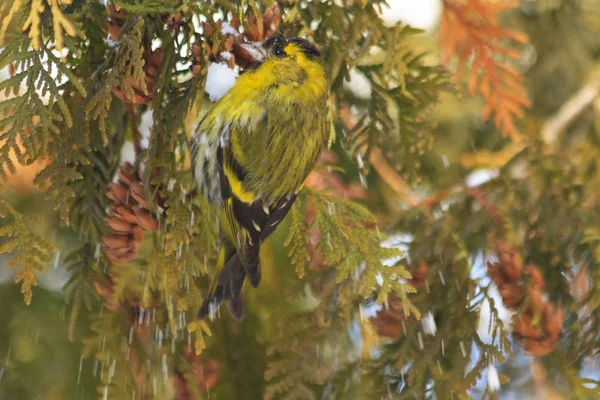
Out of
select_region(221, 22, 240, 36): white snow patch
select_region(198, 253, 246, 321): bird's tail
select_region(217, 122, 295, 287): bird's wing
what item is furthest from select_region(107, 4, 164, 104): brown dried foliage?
select_region(198, 253, 246, 321): bird's tail

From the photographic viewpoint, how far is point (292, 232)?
172 centimetres

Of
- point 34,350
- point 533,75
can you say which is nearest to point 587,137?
point 533,75

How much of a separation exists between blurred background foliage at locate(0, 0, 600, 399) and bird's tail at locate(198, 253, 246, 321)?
0.14 metres

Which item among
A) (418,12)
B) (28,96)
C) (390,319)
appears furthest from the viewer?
(418,12)

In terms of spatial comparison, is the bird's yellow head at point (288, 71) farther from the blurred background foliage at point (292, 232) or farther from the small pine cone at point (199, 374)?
the small pine cone at point (199, 374)

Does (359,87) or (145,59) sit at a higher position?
(145,59)

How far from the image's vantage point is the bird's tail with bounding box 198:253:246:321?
185cm

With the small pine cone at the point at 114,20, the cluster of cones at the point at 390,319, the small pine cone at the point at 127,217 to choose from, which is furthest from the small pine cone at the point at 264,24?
the cluster of cones at the point at 390,319

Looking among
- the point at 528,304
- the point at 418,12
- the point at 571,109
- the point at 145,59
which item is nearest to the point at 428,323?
the point at 528,304

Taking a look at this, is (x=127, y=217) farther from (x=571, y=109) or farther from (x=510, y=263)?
(x=571, y=109)

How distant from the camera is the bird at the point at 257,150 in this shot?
6.15ft

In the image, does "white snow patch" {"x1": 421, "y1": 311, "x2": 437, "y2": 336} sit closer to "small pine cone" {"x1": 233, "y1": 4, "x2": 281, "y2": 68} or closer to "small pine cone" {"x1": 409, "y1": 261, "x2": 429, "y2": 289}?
"small pine cone" {"x1": 409, "y1": 261, "x2": 429, "y2": 289}

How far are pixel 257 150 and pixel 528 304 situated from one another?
984 millimetres

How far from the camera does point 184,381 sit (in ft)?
6.71
